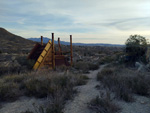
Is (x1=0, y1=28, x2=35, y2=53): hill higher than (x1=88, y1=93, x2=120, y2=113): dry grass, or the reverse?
(x1=0, y1=28, x2=35, y2=53): hill

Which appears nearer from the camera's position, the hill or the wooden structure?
the wooden structure

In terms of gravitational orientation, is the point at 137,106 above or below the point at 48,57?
below

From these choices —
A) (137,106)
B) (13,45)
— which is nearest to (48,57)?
(137,106)

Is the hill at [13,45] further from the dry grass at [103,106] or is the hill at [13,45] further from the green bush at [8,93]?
the dry grass at [103,106]

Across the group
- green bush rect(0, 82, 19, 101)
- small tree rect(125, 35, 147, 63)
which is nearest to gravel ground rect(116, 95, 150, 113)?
green bush rect(0, 82, 19, 101)

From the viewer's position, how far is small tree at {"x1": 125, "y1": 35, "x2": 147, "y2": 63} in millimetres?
15226

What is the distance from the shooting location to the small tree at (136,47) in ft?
50.0

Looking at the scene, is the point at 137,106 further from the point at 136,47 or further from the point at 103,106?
the point at 136,47

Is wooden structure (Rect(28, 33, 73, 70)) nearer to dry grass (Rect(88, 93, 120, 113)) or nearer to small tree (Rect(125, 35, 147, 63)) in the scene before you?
small tree (Rect(125, 35, 147, 63))

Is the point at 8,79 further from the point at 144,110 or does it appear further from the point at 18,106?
the point at 144,110

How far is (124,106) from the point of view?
217 inches

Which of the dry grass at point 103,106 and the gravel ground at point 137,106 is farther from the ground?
the dry grass at point 103,106

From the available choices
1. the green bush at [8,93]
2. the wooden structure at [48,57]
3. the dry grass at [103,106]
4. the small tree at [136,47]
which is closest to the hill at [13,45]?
the wooden structure at [48,57]

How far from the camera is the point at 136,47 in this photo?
15.4m
